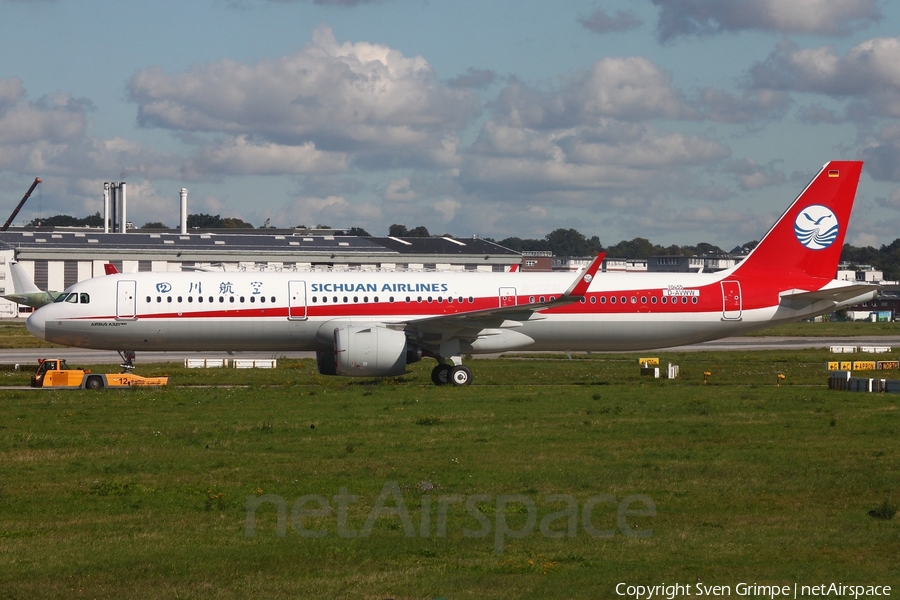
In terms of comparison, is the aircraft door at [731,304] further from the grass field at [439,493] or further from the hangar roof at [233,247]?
the hangar roof at [233,247]

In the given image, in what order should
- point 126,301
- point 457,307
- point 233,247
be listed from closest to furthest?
point 126,301 < point 457,307 < point 233,247

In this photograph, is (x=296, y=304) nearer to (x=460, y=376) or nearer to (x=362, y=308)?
(x=362, y=308)

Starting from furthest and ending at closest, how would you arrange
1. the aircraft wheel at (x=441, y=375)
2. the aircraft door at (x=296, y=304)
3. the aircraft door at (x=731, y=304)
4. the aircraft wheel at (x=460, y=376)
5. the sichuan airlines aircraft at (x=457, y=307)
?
the aircraft door at (x=731, y=304) < the aircraft wheel at (x=441, y=375) < the aircraft wheel at (x=460, y=376) < the aircraft door at (x=296, y=304) < the sichuan airlines aircraft at (x=457, y=307)

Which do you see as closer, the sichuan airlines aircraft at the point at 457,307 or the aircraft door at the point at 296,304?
the sichuan airlines aircraft at the point at 457,307

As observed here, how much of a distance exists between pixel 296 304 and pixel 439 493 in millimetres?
21180

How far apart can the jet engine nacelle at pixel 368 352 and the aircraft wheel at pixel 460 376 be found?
2512 millimetres

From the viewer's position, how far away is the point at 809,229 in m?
41.0

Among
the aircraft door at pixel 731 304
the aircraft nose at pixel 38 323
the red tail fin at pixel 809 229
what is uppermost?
the red tail fin at pixel 809 229

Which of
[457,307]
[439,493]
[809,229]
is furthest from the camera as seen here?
[809,229]

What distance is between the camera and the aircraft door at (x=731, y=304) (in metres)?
40.1

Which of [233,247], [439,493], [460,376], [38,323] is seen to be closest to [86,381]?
[38,323]

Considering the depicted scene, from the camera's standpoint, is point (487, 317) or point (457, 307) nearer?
point (487, 317)

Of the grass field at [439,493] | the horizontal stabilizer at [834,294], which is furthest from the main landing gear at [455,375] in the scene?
the horizontal stabilizer at [834,294]

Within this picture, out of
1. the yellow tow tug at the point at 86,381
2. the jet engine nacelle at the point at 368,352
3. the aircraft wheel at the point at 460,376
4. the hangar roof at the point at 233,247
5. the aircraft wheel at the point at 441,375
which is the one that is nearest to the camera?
the jet engine nacelle at the point at 368,352
